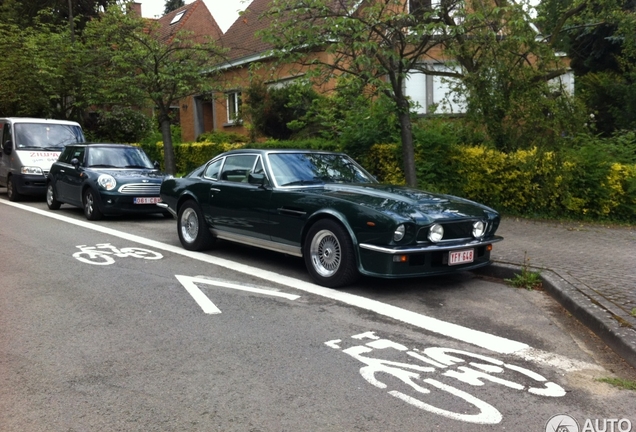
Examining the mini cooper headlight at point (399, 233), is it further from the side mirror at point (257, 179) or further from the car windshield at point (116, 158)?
the car windshield at point (116, 158)

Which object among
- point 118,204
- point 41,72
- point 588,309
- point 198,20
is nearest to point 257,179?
point 588,309

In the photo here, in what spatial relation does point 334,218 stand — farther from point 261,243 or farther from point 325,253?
point 261,243

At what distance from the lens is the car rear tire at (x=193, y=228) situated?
8.52 metres

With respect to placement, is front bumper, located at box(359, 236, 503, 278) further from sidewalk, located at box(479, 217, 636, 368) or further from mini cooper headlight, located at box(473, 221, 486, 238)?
sidewalk, located at box(479, 217, 636, 368)

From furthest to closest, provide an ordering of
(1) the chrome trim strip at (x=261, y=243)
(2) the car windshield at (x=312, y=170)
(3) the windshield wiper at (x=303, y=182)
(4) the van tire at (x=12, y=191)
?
1. (4) the van tire at (x=12, y=191)
2. (2) the car windshield at (x=312, y=170)
3. (3) the windshield wiper at (x=303, y=182)
4. (1) the chrome trim strip at (x=261, y=243)

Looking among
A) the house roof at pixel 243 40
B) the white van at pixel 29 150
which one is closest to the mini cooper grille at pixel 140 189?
the white van at pixel 29 150

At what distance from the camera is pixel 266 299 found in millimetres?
6148

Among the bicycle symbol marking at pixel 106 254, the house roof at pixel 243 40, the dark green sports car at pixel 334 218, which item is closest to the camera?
the dark green sports car at pixel 334 218

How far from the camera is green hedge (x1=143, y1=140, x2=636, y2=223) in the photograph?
1061 cm

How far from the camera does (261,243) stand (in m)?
7.50

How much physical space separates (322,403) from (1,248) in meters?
7.05

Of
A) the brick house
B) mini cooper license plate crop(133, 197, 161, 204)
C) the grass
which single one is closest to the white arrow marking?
the grass

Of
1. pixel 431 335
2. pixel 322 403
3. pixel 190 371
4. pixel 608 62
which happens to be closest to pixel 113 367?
pixel 190 371

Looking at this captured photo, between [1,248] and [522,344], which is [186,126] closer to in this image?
[1,248]
